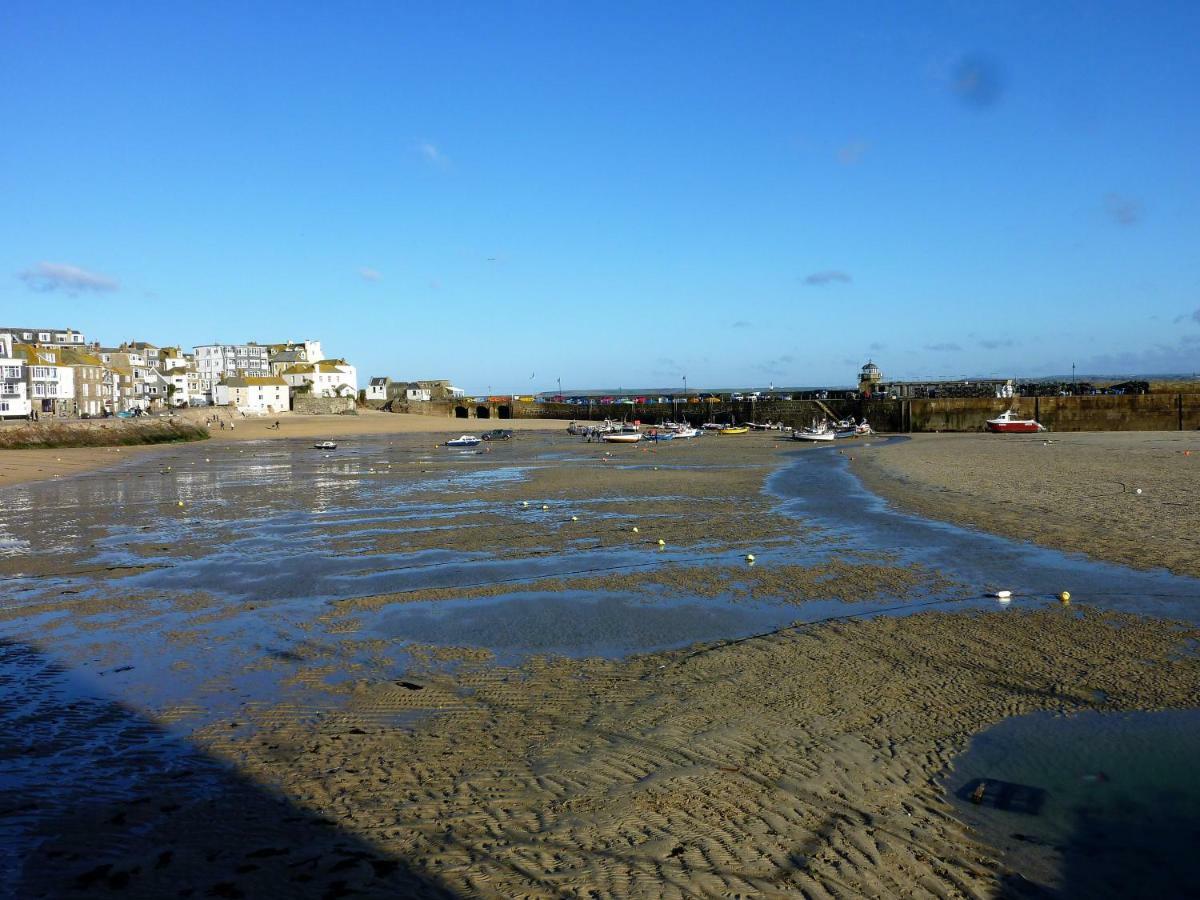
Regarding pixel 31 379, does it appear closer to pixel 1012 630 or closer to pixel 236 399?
pixel 236 399

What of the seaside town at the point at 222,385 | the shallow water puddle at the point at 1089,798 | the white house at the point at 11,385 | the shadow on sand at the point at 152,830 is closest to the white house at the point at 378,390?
the seaside town at the point at 222,385

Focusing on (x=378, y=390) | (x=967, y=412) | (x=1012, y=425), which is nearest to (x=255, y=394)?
(x=378, y=390)

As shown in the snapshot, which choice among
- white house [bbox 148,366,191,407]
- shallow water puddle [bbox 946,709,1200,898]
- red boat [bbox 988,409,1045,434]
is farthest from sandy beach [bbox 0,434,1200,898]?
white house [bbox 148,366,191,407]

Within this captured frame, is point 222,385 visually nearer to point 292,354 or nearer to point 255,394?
point 255,394

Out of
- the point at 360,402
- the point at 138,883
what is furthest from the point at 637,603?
the point at 360,402

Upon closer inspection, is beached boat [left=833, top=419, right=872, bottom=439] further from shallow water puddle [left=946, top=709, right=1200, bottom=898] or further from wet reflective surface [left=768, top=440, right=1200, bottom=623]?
shallow water puddle [left=946, top=709, right=1200, bottom=898]

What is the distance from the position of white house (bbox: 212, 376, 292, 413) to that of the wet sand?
88.5m

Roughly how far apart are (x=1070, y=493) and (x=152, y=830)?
24.3 meters

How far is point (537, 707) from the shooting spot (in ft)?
29.1

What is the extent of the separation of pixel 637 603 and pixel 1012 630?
5.29 m

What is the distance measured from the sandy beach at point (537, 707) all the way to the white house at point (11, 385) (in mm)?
69135

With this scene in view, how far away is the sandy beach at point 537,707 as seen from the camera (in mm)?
5785

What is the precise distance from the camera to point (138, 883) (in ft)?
18.1

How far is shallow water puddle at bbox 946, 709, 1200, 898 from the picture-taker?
5797mm
